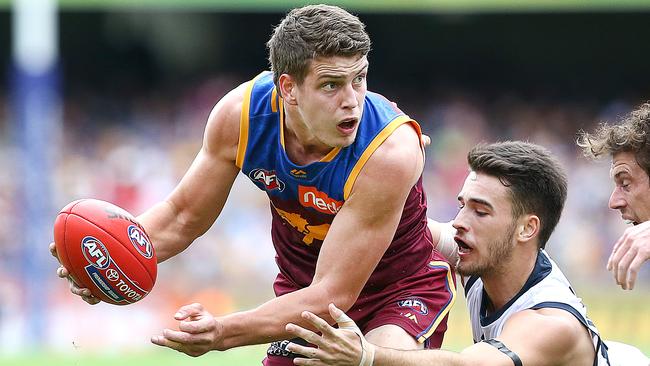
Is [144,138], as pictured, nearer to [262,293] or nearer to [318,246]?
[262,293]

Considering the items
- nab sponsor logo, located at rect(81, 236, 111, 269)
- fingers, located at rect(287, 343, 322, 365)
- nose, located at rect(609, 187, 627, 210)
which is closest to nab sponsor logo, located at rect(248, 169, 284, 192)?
nab sponsor logo, located at rect(81, 236, 111, 269)

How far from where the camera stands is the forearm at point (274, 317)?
4.62 metres

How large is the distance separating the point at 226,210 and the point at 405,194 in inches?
363

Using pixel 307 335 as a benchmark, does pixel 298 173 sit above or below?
above

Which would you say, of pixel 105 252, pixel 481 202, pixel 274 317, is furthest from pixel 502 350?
pixel 105 252

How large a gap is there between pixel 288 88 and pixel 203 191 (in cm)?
72

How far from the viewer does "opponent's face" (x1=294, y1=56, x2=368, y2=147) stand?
15.5ft

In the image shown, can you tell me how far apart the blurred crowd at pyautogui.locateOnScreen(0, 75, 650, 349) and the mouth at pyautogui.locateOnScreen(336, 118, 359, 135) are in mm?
8051

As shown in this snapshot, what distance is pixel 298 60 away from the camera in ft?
15.7

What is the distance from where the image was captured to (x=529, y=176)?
513cm

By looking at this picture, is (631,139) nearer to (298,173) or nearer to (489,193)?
(489,193)

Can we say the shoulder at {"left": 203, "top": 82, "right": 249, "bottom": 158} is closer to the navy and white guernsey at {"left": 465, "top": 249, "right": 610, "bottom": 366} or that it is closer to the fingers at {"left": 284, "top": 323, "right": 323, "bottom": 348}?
the fingers at {"left": 284, "top": 323, "right": 323, "bottom": 348}

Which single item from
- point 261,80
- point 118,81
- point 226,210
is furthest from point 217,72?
point 261,80

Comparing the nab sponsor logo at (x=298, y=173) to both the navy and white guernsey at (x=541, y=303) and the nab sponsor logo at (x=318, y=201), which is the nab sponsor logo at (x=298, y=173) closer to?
the nab sponsor logo at (x=318, y=201)
